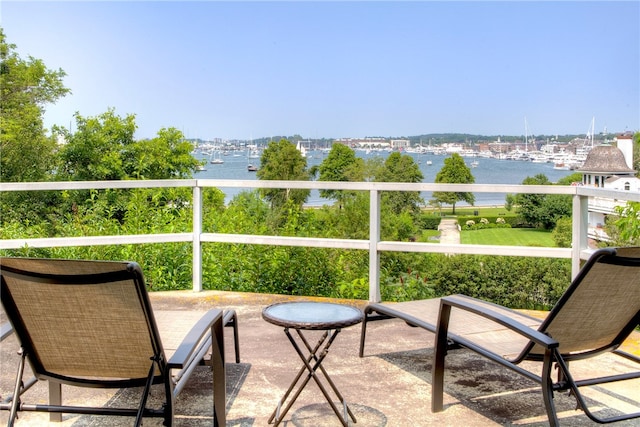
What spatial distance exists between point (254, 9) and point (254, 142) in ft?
58.3

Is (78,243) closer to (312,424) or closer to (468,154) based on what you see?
(312,424)

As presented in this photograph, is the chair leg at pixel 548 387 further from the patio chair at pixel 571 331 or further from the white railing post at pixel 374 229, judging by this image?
the white railing post at pixel 374 229

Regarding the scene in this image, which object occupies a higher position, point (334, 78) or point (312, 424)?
point (334, 78)

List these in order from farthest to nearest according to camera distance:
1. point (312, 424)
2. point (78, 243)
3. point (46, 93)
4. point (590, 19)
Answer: point (590, 19), point (46, 93), point (78, 243), point (312, 424)

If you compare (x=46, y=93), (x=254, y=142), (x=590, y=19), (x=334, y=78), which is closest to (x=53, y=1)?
(x=46, y=93)

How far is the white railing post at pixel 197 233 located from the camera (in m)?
5.18

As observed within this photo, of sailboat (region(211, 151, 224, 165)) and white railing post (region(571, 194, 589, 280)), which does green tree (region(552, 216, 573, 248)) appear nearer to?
white railing post (region(571, 194, 589, 280))

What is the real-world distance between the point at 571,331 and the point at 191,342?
1.51 m

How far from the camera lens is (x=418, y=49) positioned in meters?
54.7

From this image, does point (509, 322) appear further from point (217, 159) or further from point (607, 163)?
point (217, 159)

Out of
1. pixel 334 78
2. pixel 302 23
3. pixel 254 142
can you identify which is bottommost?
pixel 254 142

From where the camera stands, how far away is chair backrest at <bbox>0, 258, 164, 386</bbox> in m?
1.99

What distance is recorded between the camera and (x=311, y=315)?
266 cm

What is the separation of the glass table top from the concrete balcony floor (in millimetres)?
449
